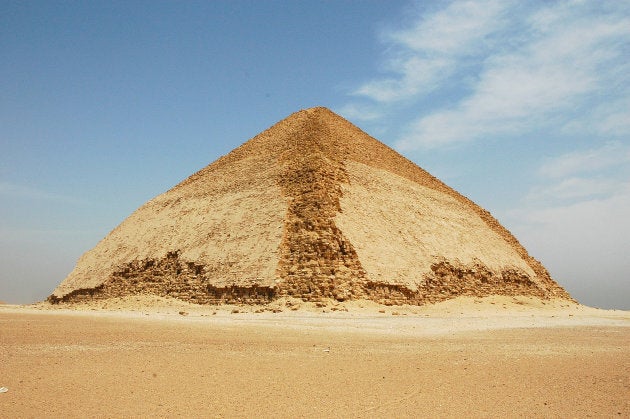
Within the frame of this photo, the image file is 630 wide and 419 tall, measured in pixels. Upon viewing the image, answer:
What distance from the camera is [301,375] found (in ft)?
21.9

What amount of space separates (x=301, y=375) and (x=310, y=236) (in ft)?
59.3

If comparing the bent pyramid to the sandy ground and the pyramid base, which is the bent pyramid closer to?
the pyramid base

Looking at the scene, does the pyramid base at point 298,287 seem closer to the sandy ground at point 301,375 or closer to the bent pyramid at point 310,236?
the bent pyramid at point 310,236

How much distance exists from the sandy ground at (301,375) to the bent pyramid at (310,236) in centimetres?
1269

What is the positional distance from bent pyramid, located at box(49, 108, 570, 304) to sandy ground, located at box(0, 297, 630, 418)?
12.7 metres

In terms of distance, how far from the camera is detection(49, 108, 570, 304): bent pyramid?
24125mm

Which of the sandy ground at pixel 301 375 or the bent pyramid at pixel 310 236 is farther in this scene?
the bent pyramid at pixel 310 236

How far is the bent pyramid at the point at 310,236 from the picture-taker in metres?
24.1

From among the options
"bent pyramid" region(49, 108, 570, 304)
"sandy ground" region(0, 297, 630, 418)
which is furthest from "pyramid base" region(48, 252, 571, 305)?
"sandy ground" region(0, 297, 630, 418)

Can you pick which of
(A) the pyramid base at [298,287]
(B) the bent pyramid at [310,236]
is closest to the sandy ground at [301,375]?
(A) the pyramid base at [298,287]

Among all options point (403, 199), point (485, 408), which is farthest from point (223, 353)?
point (403, 199)

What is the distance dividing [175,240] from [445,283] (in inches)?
621

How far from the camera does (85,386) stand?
580 cm

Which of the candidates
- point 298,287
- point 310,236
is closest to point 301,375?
point 298,287
